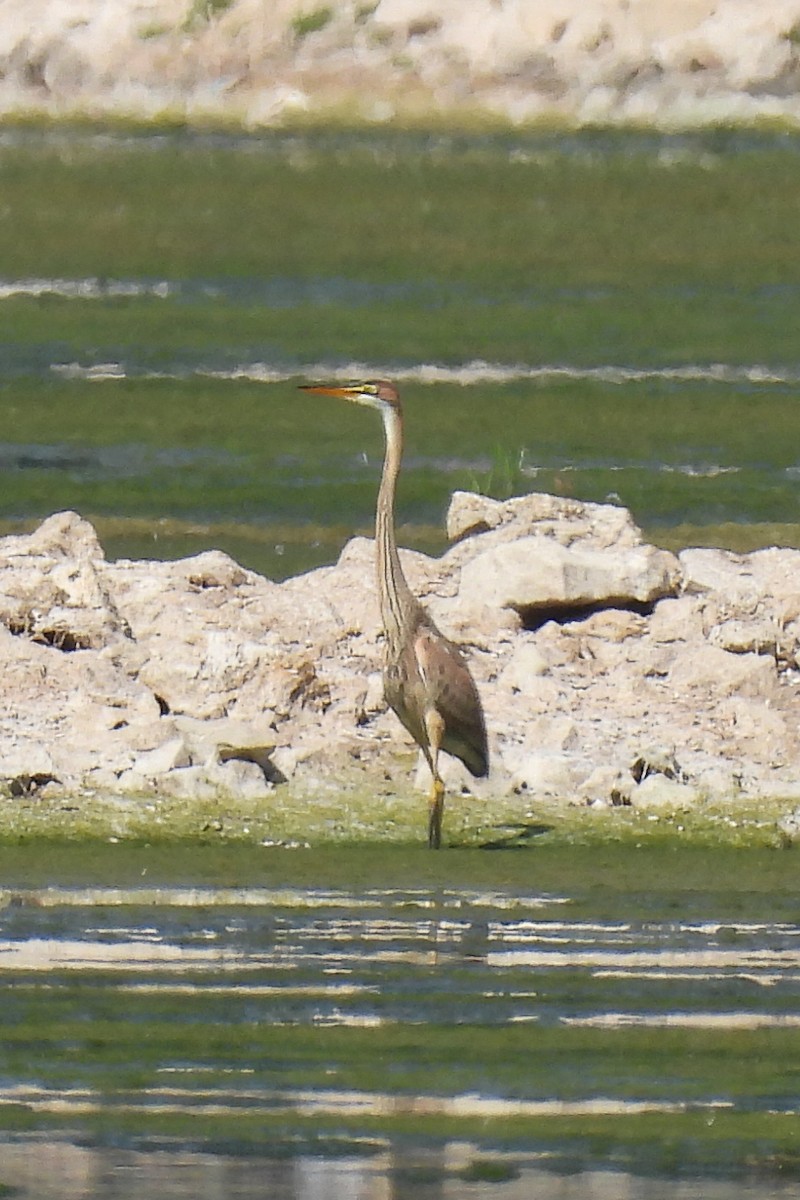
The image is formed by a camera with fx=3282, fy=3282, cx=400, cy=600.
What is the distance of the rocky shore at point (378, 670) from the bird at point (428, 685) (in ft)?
1.47

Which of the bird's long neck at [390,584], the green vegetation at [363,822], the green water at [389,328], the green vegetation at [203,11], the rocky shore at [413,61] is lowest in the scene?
the green vegetation at [363,822]

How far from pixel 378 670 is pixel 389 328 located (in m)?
9.48

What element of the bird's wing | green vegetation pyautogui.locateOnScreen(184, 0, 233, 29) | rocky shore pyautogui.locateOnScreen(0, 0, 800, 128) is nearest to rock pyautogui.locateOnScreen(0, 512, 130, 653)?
the bird's wing

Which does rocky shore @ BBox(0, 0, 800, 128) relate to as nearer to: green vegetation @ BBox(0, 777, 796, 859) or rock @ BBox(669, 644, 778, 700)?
rock @ BBox(669, 644, 778, 700)

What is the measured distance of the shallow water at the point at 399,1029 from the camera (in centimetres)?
659

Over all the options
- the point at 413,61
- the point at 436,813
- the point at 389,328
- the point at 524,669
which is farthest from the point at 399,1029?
the point at 413,61

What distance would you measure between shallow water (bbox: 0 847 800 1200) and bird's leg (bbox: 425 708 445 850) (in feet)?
0.86

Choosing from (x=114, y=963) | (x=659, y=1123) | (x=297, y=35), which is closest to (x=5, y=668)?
(x=114, y=963)

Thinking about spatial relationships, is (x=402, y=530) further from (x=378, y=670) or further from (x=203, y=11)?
(x=203, y=11)

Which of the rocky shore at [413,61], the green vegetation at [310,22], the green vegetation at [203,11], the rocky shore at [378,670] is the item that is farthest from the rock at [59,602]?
the green vegetation at [203,11]

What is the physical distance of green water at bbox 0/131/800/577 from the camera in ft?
54.3

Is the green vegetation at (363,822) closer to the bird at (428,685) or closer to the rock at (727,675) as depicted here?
the bird at (428,685)

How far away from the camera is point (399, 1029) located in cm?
776

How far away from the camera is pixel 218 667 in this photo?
11328 mm
